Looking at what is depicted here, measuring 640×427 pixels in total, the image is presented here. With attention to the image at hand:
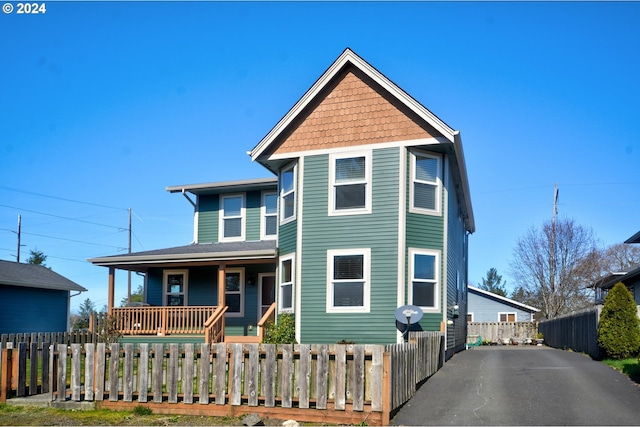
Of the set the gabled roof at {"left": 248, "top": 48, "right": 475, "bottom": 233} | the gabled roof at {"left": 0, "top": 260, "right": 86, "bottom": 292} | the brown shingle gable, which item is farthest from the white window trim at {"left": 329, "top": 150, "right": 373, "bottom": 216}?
the gabled roof at {"left": 0, "top": 260, "right": 86, "bottom": 292}

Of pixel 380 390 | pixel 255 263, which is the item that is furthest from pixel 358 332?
pixel 380 390

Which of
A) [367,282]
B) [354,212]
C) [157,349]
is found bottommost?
[157,349]

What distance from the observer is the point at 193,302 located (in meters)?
25.0

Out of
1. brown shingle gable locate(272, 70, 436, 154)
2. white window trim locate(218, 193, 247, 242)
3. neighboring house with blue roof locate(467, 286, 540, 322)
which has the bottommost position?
neighboring house with blue roof locate(467, 286, 540, 322)

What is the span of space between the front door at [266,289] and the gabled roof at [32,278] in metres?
13.6

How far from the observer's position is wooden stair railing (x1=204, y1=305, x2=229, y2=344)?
19.9 metres

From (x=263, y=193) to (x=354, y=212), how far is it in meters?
7.43

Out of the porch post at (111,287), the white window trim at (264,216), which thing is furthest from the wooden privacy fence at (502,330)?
the porch post at (111,287)

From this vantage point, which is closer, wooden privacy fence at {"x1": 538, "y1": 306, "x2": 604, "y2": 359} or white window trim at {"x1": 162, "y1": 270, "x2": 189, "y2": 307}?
wooden privacy fence at {"x1": 538, "y1": 306, "x2": 604, "y2": 359}

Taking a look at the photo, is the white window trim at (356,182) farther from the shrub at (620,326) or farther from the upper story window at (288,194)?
the shrub at (620,326)

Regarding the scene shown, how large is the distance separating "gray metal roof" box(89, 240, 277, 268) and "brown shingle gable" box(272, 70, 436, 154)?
11.8ft

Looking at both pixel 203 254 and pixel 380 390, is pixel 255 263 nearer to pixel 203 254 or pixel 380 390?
pixel 203 254

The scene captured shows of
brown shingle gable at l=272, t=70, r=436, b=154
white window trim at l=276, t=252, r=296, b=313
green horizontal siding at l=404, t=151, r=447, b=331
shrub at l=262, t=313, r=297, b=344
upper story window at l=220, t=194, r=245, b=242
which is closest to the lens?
green horizontal siding at l=404, t=151, r=447, b=331

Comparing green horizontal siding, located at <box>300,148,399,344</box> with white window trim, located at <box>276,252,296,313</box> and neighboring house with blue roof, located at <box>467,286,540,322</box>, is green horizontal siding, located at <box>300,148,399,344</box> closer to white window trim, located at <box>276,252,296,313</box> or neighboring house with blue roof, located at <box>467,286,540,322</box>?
white window trim, located at <box>276,252,296,313</box>
